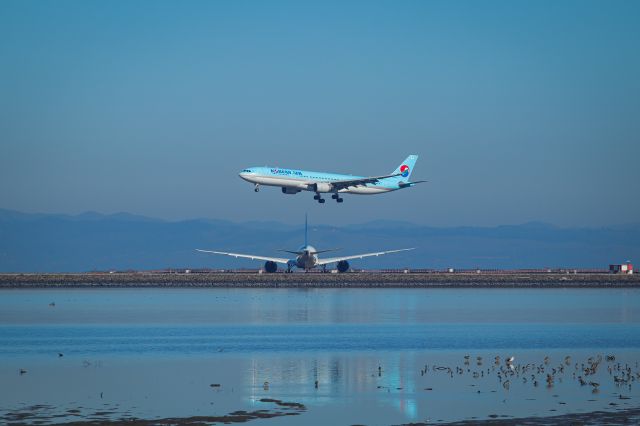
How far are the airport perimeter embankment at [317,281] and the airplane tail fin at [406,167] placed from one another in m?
15.2

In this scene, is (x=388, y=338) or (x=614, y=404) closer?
(x=614, y=404)

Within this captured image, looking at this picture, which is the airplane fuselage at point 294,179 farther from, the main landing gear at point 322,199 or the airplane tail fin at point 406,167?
the airplane tail fin at point 406,167

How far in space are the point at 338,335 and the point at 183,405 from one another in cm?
2485

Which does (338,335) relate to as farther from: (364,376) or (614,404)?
(614,404)

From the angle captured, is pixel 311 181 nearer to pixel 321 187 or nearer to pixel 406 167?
pixel 321 187

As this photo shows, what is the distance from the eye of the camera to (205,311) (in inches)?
2982

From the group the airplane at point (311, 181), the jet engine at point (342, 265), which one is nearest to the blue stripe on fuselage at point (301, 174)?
the airplane at point (311, 181)

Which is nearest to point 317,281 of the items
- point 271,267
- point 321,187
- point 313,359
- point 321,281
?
point 321,281

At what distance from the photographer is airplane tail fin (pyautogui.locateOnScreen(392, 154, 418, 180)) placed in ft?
446

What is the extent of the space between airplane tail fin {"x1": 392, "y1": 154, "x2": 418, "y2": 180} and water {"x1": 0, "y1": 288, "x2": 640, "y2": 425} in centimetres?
5449

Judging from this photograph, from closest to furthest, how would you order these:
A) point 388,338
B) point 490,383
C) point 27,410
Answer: point 27,410
point 490,383
point 388,338

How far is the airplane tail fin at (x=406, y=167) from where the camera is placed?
136 meters

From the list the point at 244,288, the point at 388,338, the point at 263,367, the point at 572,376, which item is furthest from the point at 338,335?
the point at 244,288

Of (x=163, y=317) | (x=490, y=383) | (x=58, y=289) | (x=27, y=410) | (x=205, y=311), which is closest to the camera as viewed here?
(x=27, y=410)
